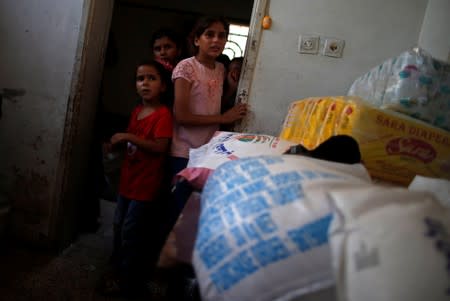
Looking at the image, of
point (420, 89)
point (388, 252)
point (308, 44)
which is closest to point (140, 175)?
point (308, 44)

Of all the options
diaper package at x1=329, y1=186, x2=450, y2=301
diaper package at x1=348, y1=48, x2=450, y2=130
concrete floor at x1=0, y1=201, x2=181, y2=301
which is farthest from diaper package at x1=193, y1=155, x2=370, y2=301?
concrete floor at x1=0, y1=201, x2=181, y2=301

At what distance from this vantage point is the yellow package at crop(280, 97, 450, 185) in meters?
1.14

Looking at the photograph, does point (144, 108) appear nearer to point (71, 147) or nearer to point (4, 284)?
point (71, 147)

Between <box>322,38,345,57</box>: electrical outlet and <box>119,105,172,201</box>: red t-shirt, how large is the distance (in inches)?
33.4

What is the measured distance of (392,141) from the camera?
3.84 ft

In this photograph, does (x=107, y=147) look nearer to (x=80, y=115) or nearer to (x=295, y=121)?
(x=80, y=115)

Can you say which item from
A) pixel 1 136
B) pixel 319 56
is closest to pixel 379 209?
pixel 319 56

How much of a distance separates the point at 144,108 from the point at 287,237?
1396mm

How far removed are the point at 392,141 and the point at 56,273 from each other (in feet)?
5.75

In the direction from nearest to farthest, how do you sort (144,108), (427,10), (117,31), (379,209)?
1. (379,209)
2. (427,10)
3. (144,108)
4. (117,31)

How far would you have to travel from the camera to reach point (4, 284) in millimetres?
1663

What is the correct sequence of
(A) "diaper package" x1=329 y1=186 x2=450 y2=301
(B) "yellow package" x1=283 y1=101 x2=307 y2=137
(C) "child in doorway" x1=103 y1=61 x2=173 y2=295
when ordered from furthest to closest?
1. (C) "child in doorway" x1=103 y1=61 x2=173 y2=295
2. (B) "yellow package" x1=283 y1=101 x2=307 y2=137
3. (A) "diaper package" x1=329 y1=186 x2=450 y2=301

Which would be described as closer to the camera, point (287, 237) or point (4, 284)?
point (287, 237)

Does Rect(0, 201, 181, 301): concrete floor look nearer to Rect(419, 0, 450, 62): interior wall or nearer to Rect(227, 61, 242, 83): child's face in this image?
Rect(227, 61, 242, 83): child's face
